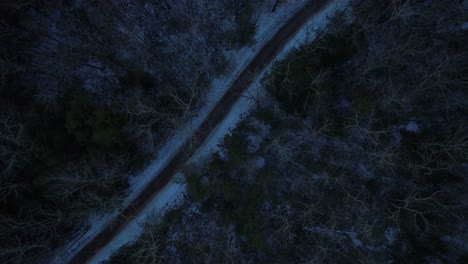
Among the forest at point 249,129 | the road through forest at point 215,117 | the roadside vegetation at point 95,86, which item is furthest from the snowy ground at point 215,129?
the roadside vegetation at point 95,86

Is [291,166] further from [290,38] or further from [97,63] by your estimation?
[97,63]

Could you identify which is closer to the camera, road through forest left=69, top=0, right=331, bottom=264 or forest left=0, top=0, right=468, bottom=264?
forest left=0, top=0, right=468, bottom=264

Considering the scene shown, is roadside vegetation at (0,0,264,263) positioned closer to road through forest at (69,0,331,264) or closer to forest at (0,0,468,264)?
forest at (0,0,468,264)

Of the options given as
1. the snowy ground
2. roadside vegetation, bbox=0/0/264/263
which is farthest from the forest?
the snowy ground

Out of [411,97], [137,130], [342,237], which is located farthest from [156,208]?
[411,97]

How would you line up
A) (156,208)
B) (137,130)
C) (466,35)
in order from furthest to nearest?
1. (156,208)
2. (137,130)
3. (466,35)

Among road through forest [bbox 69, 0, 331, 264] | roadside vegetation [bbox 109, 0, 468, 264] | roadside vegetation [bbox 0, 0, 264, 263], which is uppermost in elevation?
roadside vegetation [bbox 0, 0, 264, 263]
